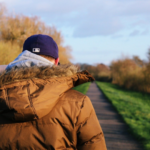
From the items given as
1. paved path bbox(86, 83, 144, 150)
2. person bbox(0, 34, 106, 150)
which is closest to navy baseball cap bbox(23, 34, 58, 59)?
person bbox(0, 34, 106, 150)

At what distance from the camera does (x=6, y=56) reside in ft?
44.5

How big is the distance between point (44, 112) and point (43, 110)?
2cm

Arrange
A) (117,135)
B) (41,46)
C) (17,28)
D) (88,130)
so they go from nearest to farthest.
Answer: (88,130) → (41,46) → (117,135) → (17,28)

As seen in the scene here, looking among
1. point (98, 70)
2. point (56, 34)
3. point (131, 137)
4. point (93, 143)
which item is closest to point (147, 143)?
point (131, 137)

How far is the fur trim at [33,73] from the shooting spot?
4.48 ft

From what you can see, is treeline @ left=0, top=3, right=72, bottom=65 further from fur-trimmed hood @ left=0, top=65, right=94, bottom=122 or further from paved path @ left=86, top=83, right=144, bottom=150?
fur-trimmed hood @ left=0, top=65, right=94, bottom=122

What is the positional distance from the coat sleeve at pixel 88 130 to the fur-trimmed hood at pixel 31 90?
197 millimetres

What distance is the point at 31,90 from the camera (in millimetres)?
1333

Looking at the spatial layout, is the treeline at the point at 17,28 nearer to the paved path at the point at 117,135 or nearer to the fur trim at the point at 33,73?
the paved path at the point at 117,135

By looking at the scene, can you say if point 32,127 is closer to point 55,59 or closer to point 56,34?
point 55,59

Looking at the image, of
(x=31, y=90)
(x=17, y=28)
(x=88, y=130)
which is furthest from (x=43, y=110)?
(x=17, y=28)

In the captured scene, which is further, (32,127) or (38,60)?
(38,60)

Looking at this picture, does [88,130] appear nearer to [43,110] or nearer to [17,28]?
[43,110]

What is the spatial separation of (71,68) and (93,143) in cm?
56
